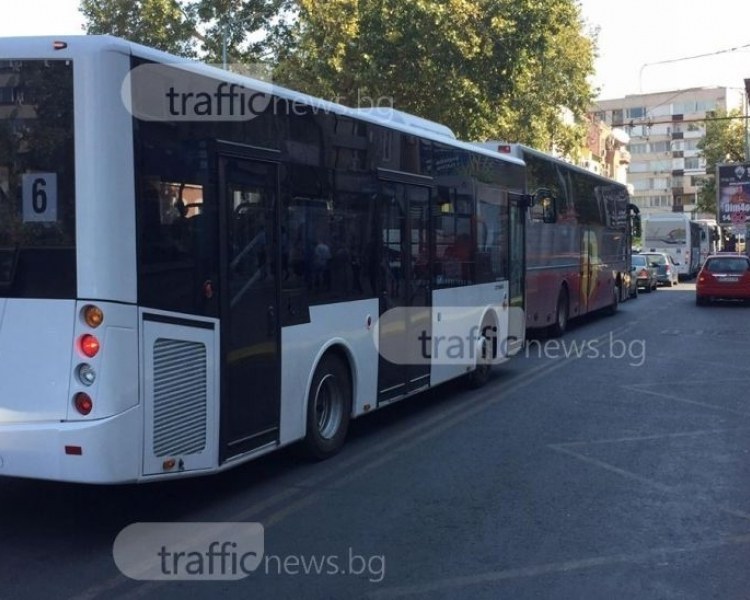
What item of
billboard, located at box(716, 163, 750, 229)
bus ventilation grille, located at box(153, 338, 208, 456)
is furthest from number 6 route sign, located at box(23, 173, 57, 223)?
billboard, located at box(716, 163, 750, 229)

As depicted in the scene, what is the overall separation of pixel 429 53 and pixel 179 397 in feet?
56.6

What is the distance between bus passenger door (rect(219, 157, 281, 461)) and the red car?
73.0ft

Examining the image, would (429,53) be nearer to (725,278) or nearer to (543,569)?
(725,278)

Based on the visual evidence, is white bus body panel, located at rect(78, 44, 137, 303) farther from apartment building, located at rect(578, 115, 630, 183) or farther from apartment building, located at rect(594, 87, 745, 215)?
apartment building, located at rect(594, 87, 745, 215)

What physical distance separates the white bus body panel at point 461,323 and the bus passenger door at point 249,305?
11.2 ft

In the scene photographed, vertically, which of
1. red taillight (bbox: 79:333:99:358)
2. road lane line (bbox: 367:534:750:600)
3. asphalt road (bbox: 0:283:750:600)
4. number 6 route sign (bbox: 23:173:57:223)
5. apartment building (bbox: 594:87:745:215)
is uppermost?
apartment building (bbox: 594:87:745:215)

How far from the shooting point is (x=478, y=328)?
37.6 ft

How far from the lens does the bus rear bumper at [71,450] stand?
5160 millimetres

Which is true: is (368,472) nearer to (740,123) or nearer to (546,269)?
(546,269)

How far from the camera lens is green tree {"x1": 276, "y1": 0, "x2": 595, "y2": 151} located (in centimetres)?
2109

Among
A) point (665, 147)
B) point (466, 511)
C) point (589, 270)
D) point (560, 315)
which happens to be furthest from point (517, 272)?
point (665, 147)

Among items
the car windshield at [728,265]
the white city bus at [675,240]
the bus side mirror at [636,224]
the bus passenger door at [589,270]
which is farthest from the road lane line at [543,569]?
the white city bus at [675,240]

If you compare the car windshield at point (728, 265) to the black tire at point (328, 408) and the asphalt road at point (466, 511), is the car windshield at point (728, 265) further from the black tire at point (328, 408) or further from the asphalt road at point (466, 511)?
the black tire at point (328, 408)

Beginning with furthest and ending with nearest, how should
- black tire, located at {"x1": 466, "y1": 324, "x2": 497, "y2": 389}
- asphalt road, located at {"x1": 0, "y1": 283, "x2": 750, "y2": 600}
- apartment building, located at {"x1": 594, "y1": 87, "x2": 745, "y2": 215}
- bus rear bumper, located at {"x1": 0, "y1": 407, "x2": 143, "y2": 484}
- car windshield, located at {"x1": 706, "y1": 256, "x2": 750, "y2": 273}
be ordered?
1. apartment building, located at {"x1": 594, "y1": 87, "x2": 745, "y2": 215}
2. car windshield, located at {"x1": 706, "y1": 256, "x2": 750, "y2": 273}
3. black tire, located at {"x1": 466, "y1": 324, "x2": 497, "y2": 389}
4. bus rear bumper, located at {"x1": 0, "y1": 407, "x2": 143, "y2": 484}
5. asphalt road, located at {"x1": 0, "y1": 283, "x2": 750, "y2": 600}
